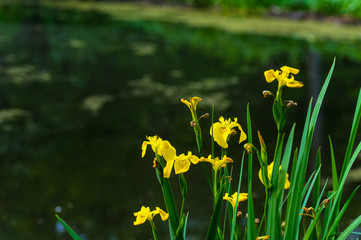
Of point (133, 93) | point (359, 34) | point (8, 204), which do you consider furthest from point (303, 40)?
point (8, 204)

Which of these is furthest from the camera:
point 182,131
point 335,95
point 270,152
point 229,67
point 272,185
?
point 229,67

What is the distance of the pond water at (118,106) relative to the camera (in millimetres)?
2020

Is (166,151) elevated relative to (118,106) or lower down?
elevated

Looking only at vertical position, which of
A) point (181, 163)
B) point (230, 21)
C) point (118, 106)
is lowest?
point (230, 21)

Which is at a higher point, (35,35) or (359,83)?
(359,83)

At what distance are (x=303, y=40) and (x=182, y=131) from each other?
2.77m

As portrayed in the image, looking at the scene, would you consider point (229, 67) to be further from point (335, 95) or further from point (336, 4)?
point (336, 4)

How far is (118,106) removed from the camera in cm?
334

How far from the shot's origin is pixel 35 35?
5.79m

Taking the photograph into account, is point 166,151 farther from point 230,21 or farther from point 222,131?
point 230,21

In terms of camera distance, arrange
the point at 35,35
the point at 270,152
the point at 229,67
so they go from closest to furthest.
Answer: the point at 270,152 < the point at 229,67 < the point at 35,35

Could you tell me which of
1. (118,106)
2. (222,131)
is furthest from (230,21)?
(222,131)

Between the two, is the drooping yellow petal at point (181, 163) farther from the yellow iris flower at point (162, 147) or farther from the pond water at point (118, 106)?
the pond water at point (118, 106)

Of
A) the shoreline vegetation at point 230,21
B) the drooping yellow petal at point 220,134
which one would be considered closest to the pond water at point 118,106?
the shoreline vegetation at point 230,21
